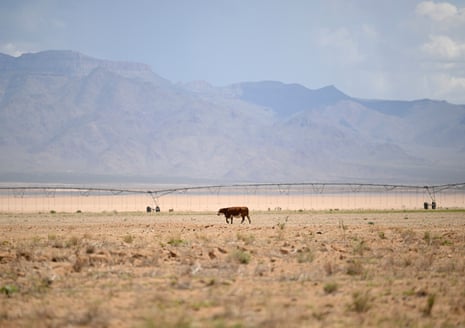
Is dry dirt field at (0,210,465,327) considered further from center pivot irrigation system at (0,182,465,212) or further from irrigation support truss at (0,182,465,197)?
center pivot irrigation system at (0,182,465,212)

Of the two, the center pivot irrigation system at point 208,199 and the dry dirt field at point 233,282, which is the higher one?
the center pivot irrigation system at point 208,199

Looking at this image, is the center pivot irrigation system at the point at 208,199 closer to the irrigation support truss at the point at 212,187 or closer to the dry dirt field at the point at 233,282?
the irrigation support truss at the point at 212,187

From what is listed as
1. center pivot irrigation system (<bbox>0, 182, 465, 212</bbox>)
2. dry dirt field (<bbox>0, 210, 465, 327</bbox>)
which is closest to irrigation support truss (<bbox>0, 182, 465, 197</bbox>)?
center pivot irrigation system (<bbox>0, 182, 465, 212</bbox>)

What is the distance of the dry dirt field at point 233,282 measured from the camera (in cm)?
1319

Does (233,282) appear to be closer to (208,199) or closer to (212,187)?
(212,187)

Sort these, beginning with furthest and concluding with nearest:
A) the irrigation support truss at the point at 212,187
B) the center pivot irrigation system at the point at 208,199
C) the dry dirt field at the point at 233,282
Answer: the center pivot irrigation system at the point at 208,199 → the irrigation support truss at the point at 212,187 → the dry dirt field at the point at 233,282

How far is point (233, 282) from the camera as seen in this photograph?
16922 millimetres

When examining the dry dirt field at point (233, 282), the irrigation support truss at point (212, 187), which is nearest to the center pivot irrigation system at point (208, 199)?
the irrigation support truss at point (212, 187)

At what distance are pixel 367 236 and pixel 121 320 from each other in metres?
17.1

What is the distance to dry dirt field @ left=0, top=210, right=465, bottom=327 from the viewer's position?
1319 centimetres

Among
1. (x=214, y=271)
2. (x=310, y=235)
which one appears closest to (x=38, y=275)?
(x=214, y=271)

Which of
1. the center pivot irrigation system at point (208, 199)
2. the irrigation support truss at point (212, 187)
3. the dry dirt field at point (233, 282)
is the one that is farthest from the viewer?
the center pivot irrigation system at point (208, 199)

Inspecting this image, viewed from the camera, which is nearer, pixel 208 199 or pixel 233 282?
pixel 233 282

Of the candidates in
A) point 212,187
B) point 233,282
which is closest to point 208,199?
point 212,187
